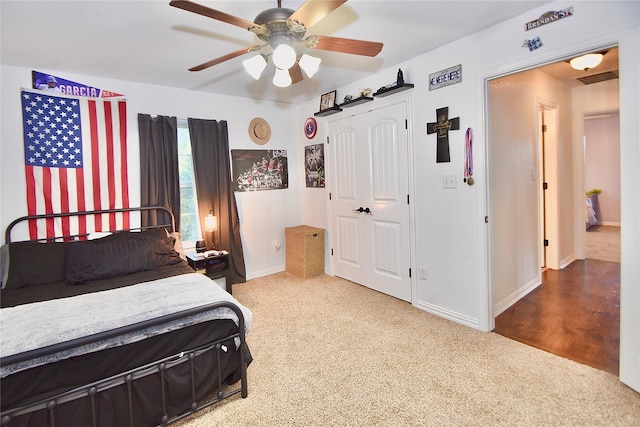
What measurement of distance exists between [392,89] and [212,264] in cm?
263

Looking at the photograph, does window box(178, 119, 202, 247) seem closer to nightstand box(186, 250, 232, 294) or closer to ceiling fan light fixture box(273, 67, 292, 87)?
nightstand box(186, 250, 232, 294)

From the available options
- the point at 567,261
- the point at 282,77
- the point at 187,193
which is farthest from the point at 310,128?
the point at 567,261

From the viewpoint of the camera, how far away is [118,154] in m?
3.39

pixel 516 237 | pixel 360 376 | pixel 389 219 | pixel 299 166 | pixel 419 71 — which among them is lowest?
pixel 360 376

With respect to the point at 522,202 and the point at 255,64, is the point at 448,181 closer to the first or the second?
the point at 522,202

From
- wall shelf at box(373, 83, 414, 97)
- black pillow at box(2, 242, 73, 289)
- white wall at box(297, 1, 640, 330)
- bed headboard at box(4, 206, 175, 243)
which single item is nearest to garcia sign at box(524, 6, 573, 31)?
white wall at box(297, 1, 640, 330)

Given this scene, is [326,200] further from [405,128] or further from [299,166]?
[405,128]

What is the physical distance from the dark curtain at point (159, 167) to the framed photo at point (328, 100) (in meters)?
1.75

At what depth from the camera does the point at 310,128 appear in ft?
14.7

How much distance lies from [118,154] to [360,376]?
124 inches

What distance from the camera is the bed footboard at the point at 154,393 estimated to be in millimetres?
1473

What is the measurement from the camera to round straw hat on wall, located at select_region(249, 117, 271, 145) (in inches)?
170

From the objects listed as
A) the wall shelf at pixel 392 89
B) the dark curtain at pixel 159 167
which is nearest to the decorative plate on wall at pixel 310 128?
the wall shelf at pixel 392 89

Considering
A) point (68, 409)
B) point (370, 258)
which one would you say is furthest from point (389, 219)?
point (68, 409)
